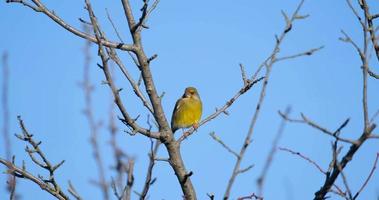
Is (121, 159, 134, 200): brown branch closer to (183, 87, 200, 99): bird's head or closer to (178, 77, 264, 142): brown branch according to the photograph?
(178, 77, 264, 142): brown branch

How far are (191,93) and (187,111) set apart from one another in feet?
2.41

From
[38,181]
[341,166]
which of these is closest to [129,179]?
[341,166]

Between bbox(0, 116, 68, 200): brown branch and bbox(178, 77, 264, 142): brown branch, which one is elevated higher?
bbox(178, 77, 264, 142): brown branch

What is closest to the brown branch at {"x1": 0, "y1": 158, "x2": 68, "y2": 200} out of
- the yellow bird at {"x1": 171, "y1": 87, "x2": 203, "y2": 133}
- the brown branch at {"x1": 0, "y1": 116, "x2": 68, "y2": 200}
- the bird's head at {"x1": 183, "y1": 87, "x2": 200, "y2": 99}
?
the brown branch at {"x1": 0, "y1": 116, "x2": 68, "y2": 200}

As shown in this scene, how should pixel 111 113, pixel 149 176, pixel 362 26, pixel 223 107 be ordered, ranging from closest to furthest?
1. pixel 149 176
2. pixel 111 113
3. pixel 362 26
4. pixel 223 107

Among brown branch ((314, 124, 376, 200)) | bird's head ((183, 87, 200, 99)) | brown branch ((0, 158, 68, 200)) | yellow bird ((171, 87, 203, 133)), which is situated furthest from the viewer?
bird's head ((183, 87, 200, 99))

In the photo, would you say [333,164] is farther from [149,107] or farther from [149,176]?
[149,107]

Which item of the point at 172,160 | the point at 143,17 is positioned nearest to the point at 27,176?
the point at 172,160

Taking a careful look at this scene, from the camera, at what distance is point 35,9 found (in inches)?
162

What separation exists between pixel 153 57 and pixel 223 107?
1.01 meters

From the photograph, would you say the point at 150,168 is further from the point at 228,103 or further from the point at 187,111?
the point at 187,111

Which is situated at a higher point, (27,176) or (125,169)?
(27,176)

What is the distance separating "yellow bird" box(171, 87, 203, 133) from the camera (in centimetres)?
1054

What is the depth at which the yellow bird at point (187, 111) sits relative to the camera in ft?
34.6
